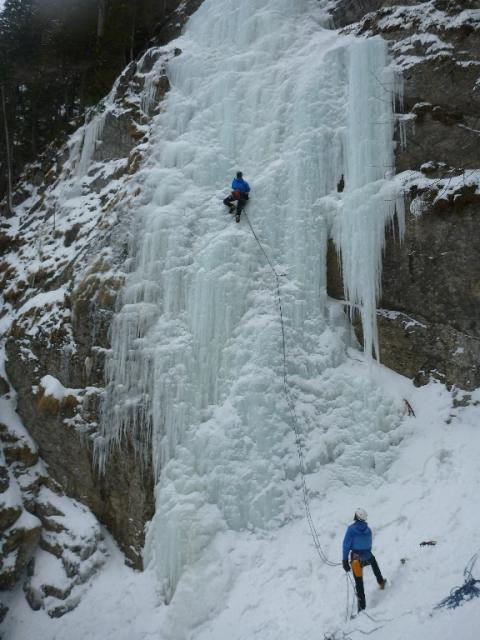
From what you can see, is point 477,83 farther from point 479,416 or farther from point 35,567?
point 35,567

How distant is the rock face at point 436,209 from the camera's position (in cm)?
793

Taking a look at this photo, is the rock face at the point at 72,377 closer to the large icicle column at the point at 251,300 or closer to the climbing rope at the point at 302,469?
the large icicle column at the point at 251,300

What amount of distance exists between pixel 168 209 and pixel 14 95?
38.4 feet

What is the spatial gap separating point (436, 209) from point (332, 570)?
19.0 feet

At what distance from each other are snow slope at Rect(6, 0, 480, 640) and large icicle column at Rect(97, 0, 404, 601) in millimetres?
30

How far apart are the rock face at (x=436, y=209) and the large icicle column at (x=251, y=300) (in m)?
0.46

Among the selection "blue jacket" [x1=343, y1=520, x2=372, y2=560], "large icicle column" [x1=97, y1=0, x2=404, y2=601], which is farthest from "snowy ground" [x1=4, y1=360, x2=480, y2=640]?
"blue jacket" [x1=343, y1=520, x2=372, y2=560]

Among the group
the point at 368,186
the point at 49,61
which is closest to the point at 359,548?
the point at 368,186

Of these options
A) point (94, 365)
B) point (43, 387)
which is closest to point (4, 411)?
point (43, 387)

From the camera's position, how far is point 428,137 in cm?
877

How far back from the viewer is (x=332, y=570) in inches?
254

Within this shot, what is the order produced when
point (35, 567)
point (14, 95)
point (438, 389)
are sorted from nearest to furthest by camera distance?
1. point (438, 389)
2. point (35, 567)
3. point (14, 95)

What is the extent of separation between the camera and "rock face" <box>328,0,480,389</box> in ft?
26.0

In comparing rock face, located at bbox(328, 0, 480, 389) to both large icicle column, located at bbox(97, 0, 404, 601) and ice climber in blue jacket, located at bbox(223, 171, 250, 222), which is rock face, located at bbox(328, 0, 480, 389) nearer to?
large icicle column, located at bbox(97, 0, 404, 601)
